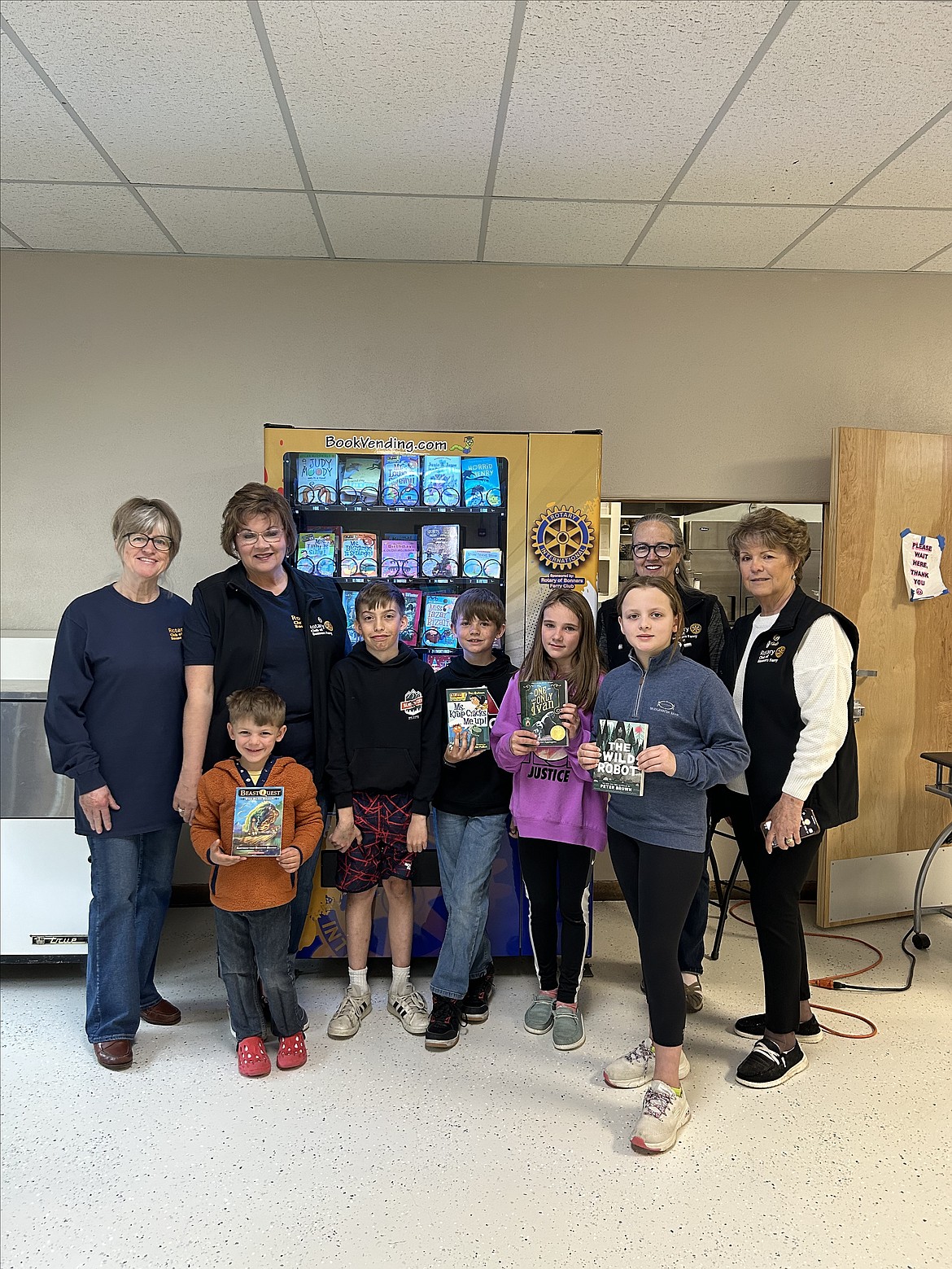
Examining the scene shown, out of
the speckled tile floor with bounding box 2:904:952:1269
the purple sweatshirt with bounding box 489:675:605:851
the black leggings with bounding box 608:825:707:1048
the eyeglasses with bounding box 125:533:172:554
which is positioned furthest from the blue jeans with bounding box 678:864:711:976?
the eyeglasses with bounding box 125:533:172:554

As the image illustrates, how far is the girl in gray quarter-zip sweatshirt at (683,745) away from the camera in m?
2.24

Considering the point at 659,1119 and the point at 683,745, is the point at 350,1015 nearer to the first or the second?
the point at 659,1119

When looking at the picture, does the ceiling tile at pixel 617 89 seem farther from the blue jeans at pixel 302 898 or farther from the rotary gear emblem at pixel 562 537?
the blue jeans at pixel 302 898

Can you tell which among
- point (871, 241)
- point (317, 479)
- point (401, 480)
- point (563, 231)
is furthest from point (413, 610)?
point (871, 241)

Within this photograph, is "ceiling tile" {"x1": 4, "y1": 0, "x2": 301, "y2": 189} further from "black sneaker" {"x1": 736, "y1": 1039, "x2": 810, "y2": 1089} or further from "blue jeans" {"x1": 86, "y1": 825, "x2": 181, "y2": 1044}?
"black sneaker" {"x1": 736, "y1": 1039, "x2": 810, "y2": 1089}

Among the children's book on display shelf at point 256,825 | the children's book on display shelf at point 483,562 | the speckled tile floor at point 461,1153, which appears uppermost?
the children's book on display shelf at point 483,562

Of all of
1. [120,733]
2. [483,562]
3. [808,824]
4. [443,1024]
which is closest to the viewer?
[808,824]

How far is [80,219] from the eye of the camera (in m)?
3.46

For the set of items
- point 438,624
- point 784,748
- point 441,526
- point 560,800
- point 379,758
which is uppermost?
point 441,526

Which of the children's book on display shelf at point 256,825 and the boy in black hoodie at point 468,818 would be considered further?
the boy in black hoodie at point 468,818

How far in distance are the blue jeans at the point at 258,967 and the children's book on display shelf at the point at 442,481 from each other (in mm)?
1569

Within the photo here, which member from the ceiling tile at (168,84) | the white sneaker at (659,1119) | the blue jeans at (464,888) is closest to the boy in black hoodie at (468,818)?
the blue jeans at (464,888)

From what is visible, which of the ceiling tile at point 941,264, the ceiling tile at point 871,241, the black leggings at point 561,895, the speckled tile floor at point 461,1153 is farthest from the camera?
the ceiling tile at point 941,264

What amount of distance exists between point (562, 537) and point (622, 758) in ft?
3.75
